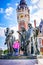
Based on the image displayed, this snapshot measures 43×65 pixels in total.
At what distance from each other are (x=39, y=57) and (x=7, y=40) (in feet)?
1.27

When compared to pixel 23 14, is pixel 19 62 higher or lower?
lower

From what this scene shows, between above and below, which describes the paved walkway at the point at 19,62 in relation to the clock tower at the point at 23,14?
below

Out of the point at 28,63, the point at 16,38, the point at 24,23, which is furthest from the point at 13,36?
the point at 28,63

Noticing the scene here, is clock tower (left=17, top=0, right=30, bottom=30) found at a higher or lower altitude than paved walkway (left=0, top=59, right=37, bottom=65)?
higher

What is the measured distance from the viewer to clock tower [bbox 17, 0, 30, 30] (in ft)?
6.14

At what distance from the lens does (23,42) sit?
188cm

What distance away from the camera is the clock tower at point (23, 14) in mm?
1872

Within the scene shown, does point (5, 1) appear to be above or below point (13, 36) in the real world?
above

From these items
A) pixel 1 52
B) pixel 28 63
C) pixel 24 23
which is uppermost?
pixel 24 23

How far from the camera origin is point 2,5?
1.92 meters

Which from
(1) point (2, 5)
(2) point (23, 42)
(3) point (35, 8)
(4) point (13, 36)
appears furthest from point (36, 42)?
(1) point (2, 5)

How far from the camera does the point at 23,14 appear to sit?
1872mm

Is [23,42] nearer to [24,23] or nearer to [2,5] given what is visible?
[24,23]

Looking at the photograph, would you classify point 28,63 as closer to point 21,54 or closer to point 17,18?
point 21,54
